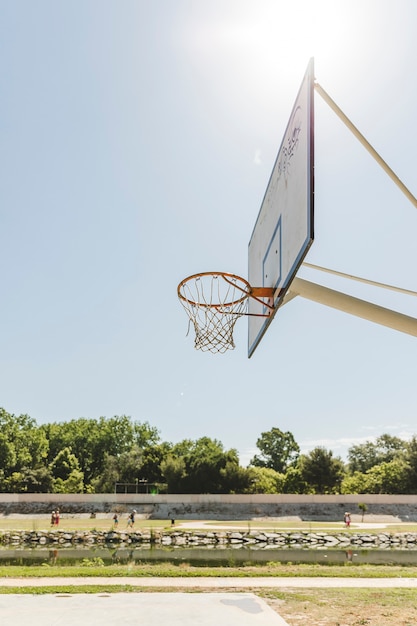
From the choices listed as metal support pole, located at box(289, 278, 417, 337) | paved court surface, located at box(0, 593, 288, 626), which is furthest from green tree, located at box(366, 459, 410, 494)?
metal support pole, located at box(289, 278, 417, 337)

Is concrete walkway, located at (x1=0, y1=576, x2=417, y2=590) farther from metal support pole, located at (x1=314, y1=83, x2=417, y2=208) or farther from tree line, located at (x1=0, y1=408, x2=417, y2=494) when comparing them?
tree line, located at (x1=0, y1=408, x2=417, y2=494)

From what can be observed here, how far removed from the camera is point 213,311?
26.4ft

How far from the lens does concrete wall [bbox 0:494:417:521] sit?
132ft

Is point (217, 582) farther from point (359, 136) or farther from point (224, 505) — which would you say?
point (224, 505)

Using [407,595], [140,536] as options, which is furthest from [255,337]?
[140,536]

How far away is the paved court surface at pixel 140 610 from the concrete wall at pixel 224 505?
105 feet

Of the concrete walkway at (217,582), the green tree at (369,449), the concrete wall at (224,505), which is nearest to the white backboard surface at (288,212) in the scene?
the concrete walkway at (217,582)

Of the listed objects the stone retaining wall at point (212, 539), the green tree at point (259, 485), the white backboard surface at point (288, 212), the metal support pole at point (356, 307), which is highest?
the white backboard surface at point (288, 212)

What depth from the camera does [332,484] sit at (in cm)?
5150

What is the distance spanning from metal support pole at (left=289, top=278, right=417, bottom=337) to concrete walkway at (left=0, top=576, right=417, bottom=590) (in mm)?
7468

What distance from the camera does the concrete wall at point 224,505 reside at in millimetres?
40219

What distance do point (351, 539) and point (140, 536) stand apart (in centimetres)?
1083

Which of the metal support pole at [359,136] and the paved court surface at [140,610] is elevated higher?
the metal support pole at [359,136]

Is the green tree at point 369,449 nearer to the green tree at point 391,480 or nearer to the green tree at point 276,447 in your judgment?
the green tree at point 276,447
